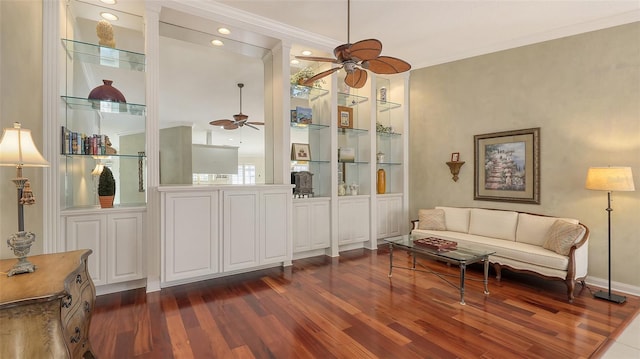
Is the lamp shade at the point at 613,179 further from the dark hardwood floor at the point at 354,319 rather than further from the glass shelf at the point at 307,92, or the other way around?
the glass shelf at the point at 307,92

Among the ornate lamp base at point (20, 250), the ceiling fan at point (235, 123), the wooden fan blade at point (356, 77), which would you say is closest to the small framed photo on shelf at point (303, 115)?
the ceiling fan at point (235, 123)

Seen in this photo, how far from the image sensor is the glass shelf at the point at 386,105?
217 inches

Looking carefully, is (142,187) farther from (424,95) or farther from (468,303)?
(424,95)

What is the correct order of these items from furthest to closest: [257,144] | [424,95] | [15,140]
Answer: [424,95] < [257,144] < [15,140]

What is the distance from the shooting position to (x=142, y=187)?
11.6 feet

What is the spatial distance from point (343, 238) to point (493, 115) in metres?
2.91

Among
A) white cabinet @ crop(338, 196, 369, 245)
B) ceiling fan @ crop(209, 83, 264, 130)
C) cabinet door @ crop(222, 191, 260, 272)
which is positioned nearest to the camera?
cabinet door @ crop(222, 191, 260, 272)

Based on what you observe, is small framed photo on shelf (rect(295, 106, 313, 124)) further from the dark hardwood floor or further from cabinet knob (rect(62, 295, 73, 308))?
cabinet knob (rect(62, 295, 73, 308))

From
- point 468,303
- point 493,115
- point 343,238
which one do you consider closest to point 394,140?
point 493,115

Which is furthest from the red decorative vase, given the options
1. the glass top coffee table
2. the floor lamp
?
the floor lamp

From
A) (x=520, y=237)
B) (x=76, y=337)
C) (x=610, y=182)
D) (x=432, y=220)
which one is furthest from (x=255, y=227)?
(x=610, y=182)

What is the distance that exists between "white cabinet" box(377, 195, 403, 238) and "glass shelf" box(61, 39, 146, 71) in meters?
3.93

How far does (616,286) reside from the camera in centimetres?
348

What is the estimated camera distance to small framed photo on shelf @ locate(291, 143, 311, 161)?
462 cm
